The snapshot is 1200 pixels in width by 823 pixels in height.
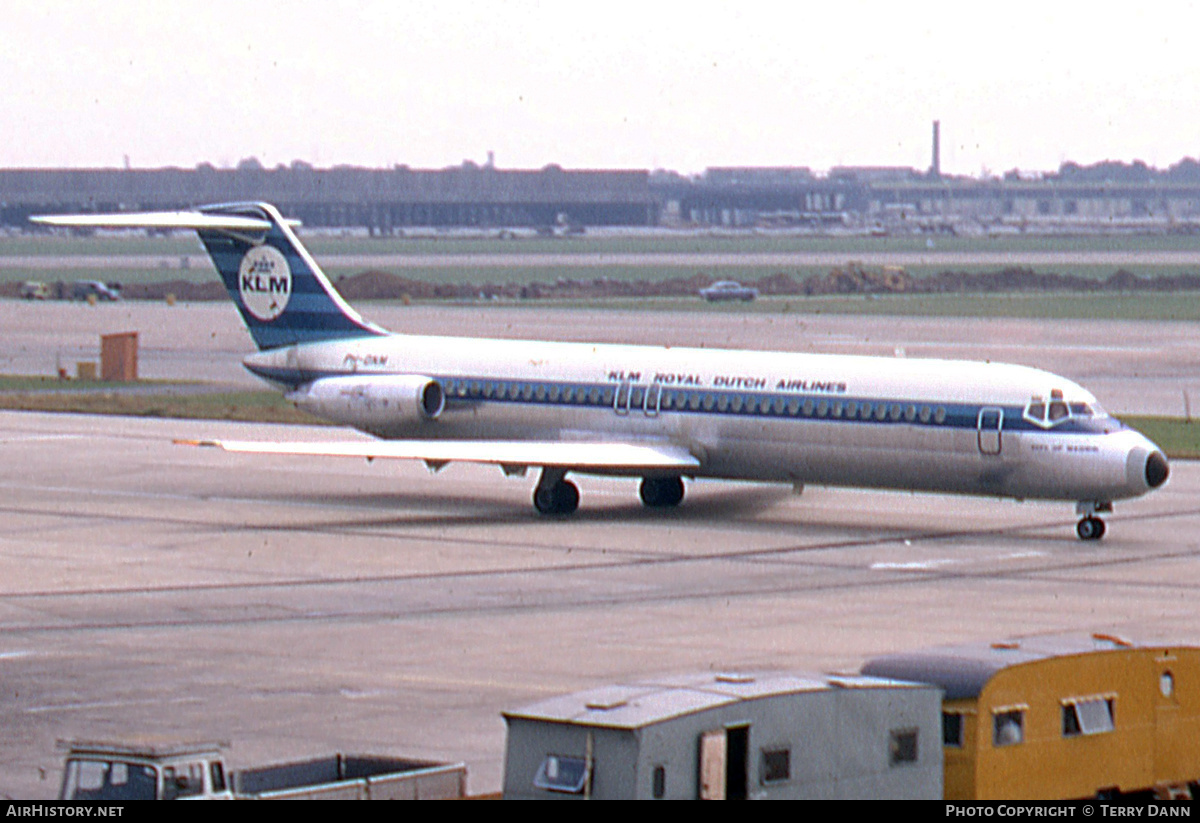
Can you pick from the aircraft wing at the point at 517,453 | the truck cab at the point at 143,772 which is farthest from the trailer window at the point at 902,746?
the aircraft wing at the point at 517,453

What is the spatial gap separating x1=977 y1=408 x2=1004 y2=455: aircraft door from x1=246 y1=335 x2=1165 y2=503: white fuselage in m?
0.02

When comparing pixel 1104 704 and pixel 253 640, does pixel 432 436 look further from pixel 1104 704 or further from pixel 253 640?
pixel 1104 704

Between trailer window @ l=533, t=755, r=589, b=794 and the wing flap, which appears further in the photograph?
the wing flap

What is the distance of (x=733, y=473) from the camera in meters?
37.1

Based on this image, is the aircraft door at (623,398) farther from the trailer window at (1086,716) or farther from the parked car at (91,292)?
the parked car at (91,292)

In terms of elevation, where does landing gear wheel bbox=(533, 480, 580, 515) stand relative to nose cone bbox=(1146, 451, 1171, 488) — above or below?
below

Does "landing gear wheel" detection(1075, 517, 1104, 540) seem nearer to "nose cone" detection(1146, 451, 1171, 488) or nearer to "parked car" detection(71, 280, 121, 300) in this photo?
"nose cone" detection(1146, 451, 1171, 488)

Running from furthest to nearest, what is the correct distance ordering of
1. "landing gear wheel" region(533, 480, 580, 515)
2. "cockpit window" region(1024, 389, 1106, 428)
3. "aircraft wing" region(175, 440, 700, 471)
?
"landing gear wheel" region(533, 480, 580, 515) → "aircraft wing" region(175, 440, 700, 471) → "cockpit window" region(1024, 389, 1106, 428)

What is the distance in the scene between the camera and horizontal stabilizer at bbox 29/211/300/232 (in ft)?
129

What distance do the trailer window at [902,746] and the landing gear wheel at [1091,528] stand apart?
68.1 feet

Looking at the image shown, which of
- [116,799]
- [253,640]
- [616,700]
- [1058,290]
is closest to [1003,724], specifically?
[616,700]

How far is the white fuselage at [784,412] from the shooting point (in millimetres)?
34062

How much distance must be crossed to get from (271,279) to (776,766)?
30316 millimetres

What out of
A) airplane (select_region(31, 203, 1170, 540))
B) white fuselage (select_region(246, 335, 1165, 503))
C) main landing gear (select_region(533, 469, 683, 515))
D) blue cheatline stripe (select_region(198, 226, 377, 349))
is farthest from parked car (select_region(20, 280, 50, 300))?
main landing gear (select_region(533, 469, 683, 515))
